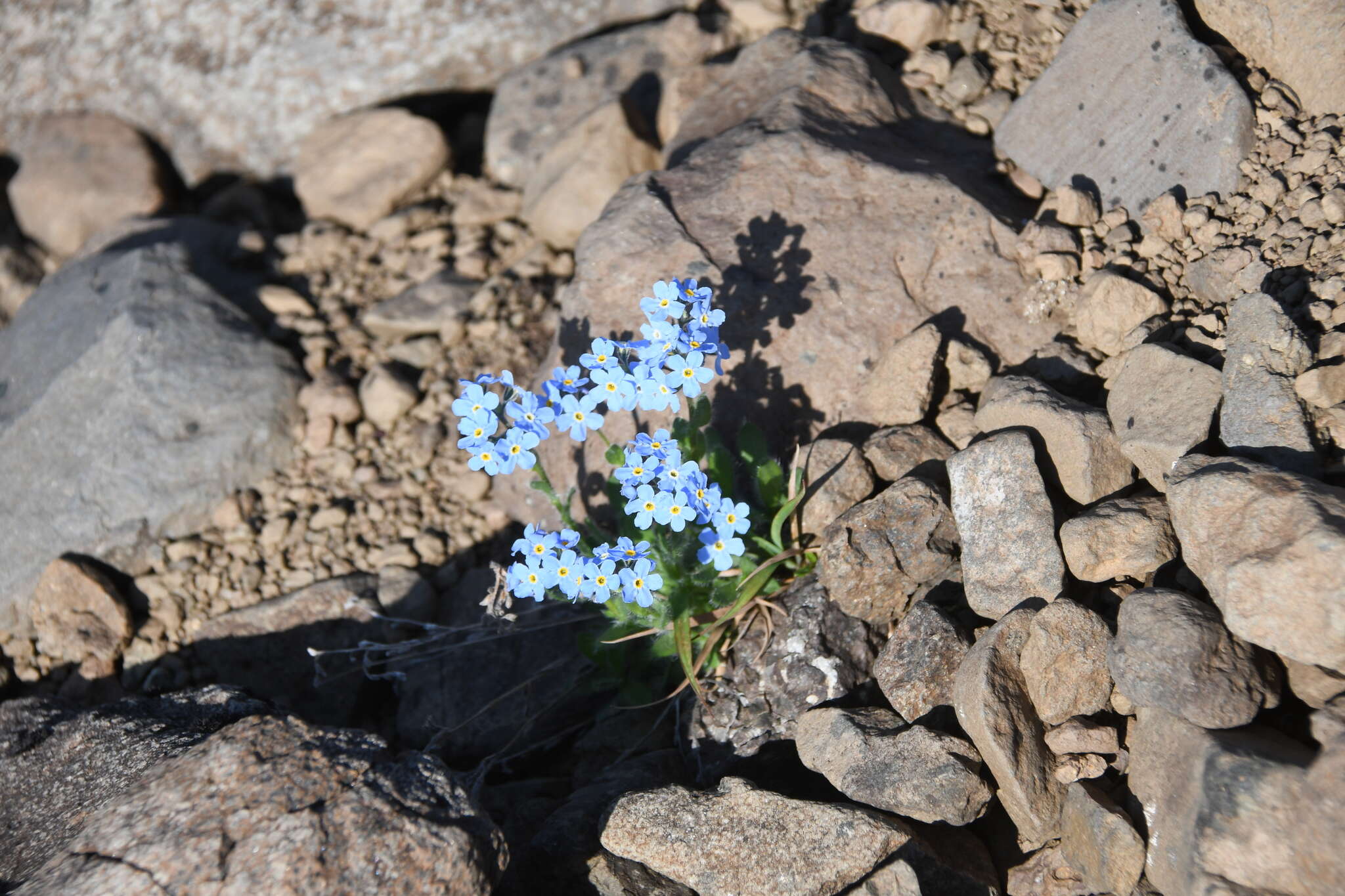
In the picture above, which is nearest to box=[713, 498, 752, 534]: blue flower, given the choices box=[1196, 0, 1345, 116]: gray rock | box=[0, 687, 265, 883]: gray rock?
box=[0, 687, 265, 883]: gray rock

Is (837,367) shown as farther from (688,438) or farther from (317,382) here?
(317,382)

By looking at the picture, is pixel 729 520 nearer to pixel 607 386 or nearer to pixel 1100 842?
pixel 607 386

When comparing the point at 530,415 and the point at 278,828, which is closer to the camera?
the point at 278,828

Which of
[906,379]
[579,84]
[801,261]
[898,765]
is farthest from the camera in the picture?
[579,84]

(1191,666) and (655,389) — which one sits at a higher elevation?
(655,389)

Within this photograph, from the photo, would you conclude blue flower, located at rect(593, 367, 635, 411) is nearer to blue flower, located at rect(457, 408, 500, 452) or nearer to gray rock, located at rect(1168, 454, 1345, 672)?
blue flower, located at rect(457, 408, 500, 452)

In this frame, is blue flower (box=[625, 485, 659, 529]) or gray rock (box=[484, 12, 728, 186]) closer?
blue flower (box=[625, 485, 659, 529])

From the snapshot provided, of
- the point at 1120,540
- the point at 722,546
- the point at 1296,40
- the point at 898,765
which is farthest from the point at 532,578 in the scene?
the point at 1296,40

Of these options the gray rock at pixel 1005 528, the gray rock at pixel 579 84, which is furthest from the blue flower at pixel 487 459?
the gray rock at pixel 579 84
